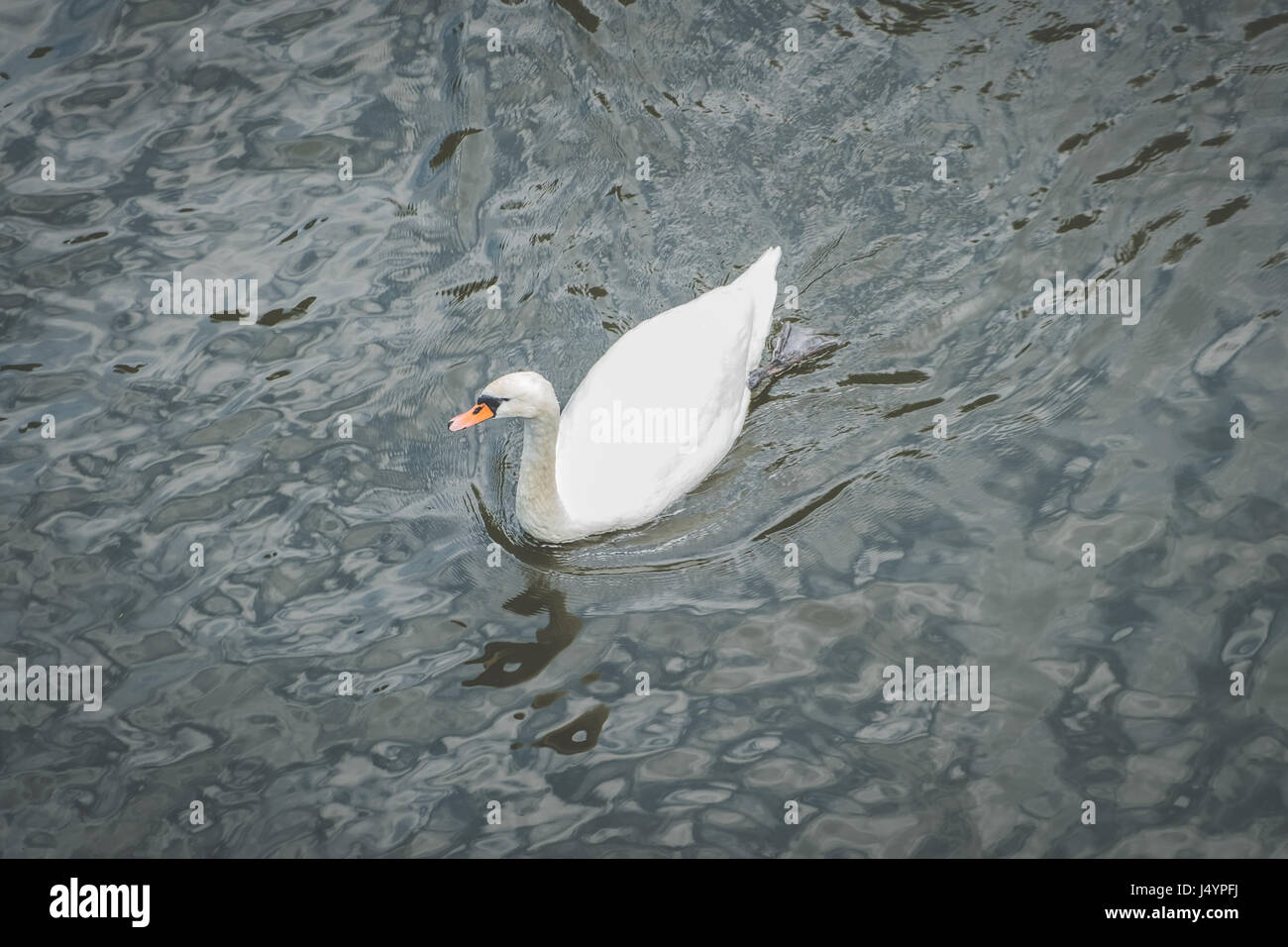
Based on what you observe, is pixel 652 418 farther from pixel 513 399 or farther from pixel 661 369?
pixel 513 399

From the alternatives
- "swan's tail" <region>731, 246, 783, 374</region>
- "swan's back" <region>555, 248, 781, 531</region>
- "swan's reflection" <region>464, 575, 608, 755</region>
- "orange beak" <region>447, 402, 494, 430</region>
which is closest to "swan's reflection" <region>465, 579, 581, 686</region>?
"swan's reflection" <region>464, 575, 608, 755</region>

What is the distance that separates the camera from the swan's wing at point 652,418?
6.97m

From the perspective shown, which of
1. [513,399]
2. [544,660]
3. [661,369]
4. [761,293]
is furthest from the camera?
[761,293]

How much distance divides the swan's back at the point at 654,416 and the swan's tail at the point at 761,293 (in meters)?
0.43

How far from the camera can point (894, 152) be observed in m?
9.30

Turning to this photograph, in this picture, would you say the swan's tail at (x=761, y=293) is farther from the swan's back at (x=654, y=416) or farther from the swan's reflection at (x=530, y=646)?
the swan's reflection at (x=530, y=646)

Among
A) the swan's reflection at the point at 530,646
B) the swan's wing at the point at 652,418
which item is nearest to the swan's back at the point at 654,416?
the swan's wing at the point at 652,418

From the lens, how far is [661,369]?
716cm

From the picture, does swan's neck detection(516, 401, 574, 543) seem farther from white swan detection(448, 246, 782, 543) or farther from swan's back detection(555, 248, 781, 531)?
swan's back detection(555, 248, 781, 531)

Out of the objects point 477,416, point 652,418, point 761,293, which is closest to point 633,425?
point 652,418

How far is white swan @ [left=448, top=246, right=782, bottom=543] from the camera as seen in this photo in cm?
678

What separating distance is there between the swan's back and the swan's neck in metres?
0.14

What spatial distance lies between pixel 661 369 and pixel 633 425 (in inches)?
16.0
